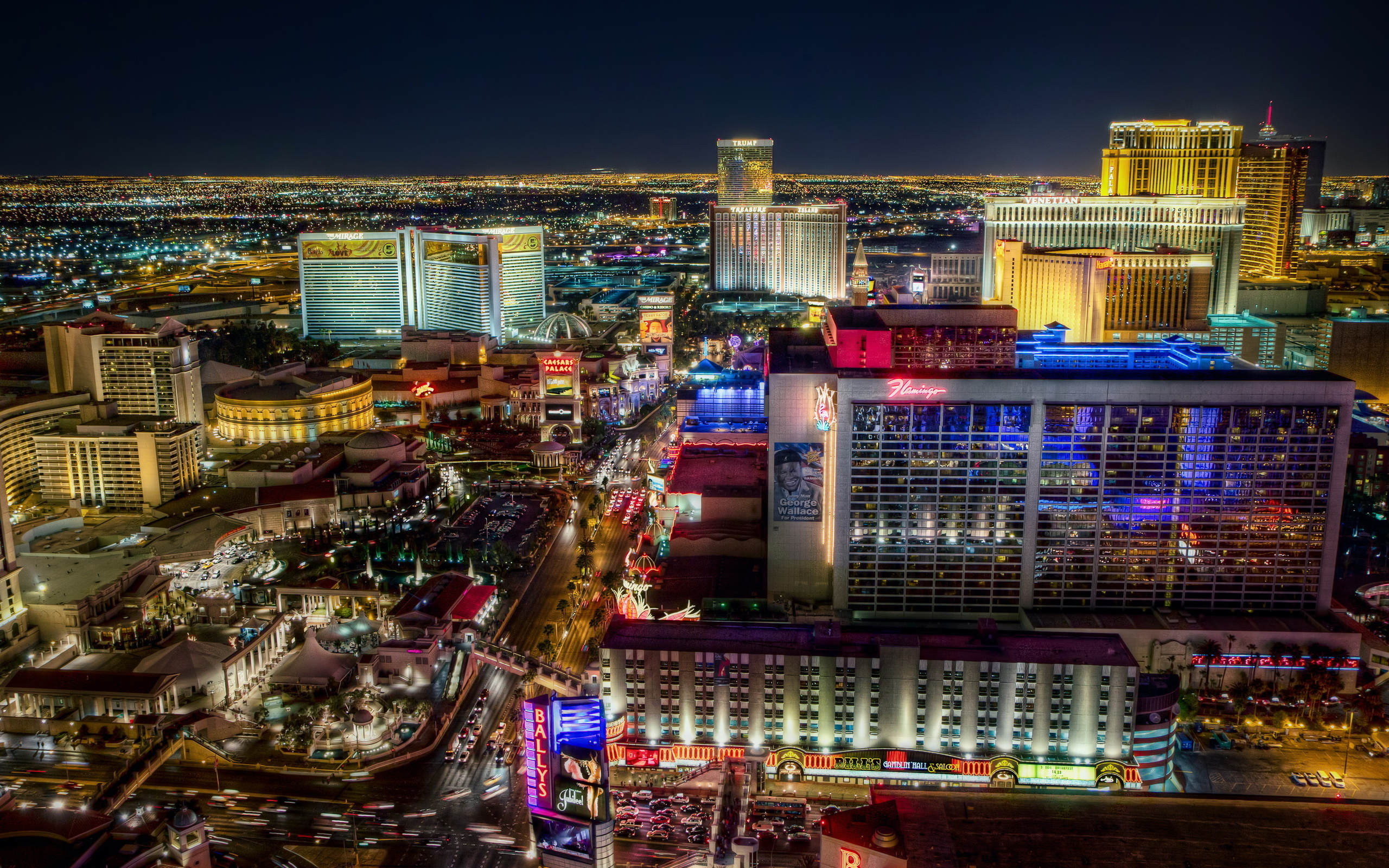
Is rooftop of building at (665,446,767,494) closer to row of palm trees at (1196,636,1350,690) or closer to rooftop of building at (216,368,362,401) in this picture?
row of palm trees at (1196,636,1350,690)

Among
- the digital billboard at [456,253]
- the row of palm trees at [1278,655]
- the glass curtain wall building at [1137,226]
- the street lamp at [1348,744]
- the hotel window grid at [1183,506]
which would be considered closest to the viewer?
the street lamp at [1348,744]

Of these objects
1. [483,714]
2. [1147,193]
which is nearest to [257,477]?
[483,714]

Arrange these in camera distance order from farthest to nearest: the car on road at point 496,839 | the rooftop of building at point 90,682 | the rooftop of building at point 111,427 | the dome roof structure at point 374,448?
the dome roof structure at point 374,448
the rooftop of building at point 111,427
the rooftop of building at point 90,682
the car on road at point 496,839

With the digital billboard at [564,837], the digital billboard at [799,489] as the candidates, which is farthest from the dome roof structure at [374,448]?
the digital billboard at [564,837]

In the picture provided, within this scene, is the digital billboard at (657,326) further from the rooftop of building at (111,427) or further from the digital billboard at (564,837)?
the digital billboard at (564,837)

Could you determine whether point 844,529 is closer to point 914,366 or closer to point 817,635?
point 817,635

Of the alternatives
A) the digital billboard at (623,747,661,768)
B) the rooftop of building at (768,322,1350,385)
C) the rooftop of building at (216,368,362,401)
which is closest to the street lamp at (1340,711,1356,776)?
the rooftop of building at (768,322,1350,385)

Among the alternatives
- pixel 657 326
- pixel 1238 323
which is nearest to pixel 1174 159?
pixel 1238 323
